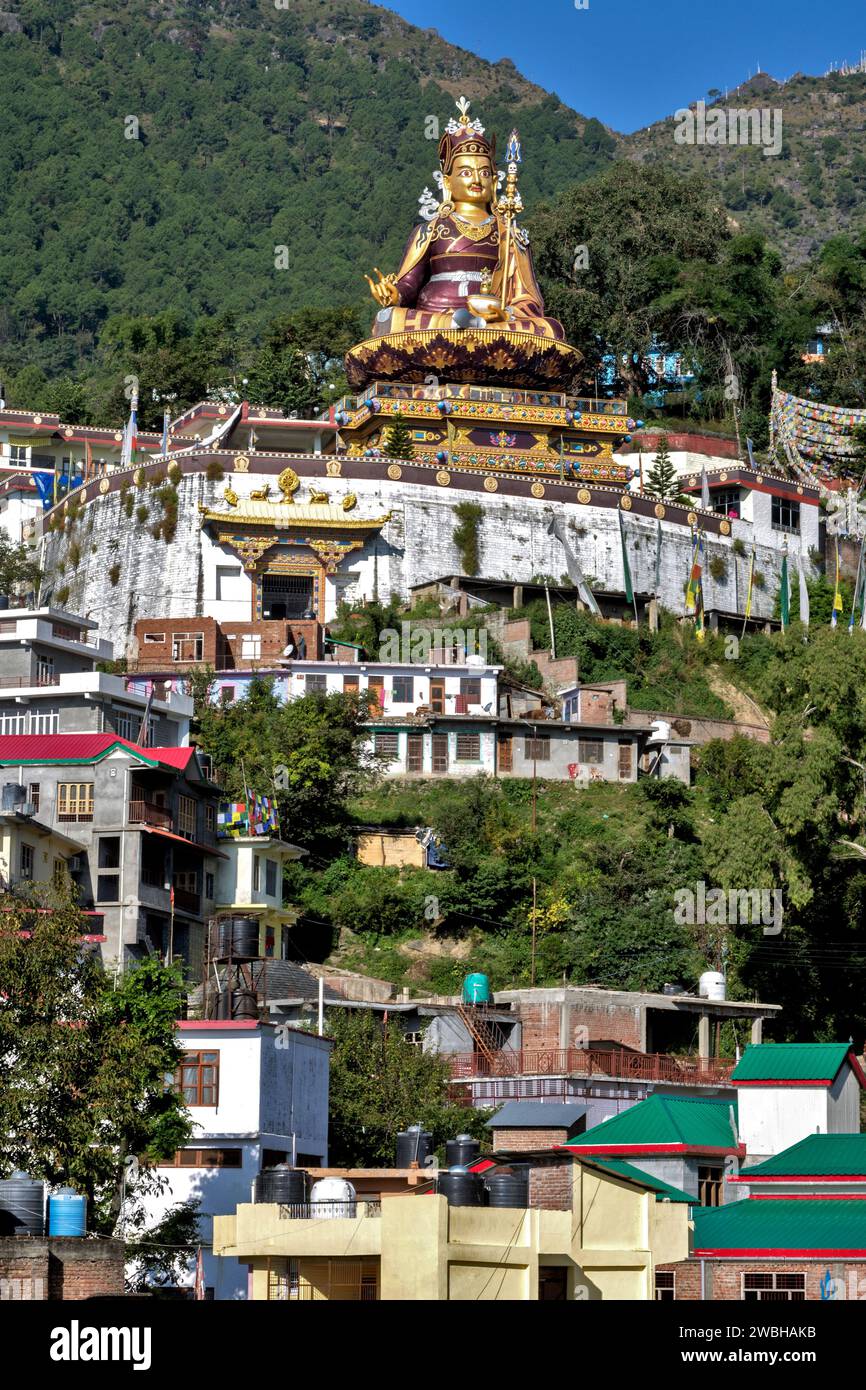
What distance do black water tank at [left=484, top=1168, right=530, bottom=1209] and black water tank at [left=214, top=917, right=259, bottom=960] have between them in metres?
16.6

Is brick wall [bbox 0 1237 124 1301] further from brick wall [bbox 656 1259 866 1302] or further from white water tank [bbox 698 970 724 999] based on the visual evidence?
white water tank [bbox 698 970 724 999]

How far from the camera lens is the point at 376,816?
6944cm

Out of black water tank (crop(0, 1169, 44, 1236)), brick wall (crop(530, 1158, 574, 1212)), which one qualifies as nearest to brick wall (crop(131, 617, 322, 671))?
brick wall (crop(530, 1158, 574, 1212))

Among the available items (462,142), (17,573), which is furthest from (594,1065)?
(462,142)

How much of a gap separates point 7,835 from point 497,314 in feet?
133

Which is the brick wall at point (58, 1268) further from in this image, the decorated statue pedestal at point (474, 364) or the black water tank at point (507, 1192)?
the decorated statue pedestal at point (474, 364)

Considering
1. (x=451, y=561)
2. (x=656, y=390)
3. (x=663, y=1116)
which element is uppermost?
(x=656, y=390)

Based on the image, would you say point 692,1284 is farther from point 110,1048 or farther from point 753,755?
point 753,755

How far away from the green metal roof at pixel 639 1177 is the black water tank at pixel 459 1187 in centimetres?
319

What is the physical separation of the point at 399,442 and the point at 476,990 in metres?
32.0

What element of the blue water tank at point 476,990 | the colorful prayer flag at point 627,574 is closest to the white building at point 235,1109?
the blue water tank at point 476,990

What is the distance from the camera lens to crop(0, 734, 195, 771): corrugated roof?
201 feet

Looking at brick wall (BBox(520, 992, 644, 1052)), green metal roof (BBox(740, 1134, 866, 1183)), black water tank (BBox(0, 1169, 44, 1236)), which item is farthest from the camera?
brick wall (BBox(520, 992, 644, 1052))
